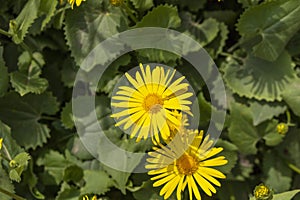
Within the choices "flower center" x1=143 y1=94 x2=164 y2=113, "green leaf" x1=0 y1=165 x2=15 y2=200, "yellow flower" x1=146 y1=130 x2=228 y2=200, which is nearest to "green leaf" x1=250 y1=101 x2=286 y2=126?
"yellow flower" x1=146 y1=130 x2=228 y2=200

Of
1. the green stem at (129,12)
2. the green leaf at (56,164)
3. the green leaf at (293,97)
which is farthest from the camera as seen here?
the green leaf at (56,164)

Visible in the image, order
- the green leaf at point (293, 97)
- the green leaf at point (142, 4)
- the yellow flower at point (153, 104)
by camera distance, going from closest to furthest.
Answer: the yellow flower at point (153, 104) → the green leaf at point (142, 4) → the green leaf at point (293, 97)

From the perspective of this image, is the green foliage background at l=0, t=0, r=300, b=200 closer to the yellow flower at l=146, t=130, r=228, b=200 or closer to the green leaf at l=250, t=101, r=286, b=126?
the green leaf at l=250, t=101, r=286, b=126

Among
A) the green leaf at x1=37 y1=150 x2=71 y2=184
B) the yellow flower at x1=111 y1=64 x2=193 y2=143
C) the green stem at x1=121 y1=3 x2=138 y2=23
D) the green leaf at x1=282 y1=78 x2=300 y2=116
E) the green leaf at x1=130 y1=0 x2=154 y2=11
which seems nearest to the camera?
the yellow flower at x1=111 y1=64 x2=193 y2=143

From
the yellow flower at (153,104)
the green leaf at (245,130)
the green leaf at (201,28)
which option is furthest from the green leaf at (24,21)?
the green leaf at (245,130)

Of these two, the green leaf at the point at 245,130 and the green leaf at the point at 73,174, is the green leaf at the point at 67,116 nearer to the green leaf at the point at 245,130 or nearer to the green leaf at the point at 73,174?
the green leaf at the point at 73,174

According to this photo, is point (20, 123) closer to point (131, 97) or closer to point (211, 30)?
point (131, 97)

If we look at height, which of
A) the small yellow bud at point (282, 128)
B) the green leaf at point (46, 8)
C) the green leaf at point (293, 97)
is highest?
the green leaf at point (46, 8)
